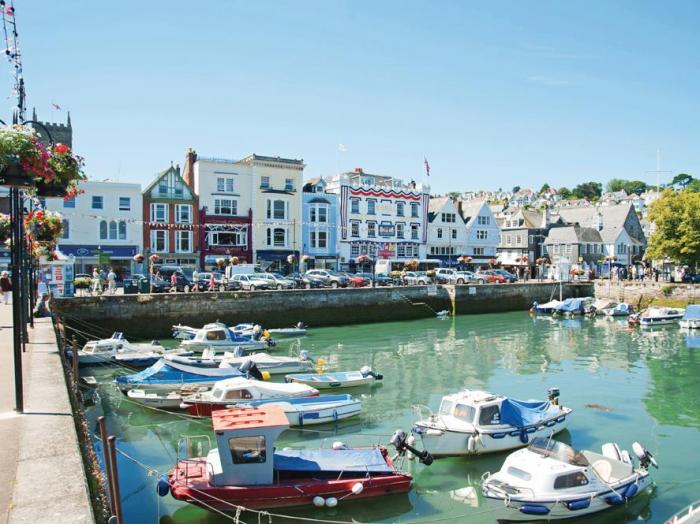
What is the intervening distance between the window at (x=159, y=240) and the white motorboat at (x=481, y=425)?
43.6m

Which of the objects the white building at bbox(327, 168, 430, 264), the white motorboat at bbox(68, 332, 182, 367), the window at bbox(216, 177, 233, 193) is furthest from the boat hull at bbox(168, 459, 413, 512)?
the white building at bbox(327, 168, 430, 264)

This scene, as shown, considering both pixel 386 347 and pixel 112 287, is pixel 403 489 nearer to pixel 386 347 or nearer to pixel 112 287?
pixel 386 347

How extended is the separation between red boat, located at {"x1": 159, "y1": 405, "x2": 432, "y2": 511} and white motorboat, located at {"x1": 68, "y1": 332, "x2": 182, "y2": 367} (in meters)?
14.7

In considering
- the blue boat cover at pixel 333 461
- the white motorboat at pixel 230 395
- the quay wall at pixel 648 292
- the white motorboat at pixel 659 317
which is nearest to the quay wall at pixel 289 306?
the quay wall at pixel 648 292

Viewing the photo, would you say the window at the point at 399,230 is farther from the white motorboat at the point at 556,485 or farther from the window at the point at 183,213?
the white motorboat at the point at 556,485

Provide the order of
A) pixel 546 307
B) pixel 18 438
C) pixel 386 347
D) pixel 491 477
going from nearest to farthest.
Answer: pixel 18 438, pixel 491 477, pixel 386 347, pixel 546 307

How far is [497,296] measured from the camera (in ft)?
187

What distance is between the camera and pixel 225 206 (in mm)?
60250

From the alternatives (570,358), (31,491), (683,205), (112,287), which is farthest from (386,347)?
(683,205)

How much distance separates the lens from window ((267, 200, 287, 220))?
62656mm

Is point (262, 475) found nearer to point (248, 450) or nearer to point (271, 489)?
point (271, 489)

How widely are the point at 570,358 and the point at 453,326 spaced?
552 inches

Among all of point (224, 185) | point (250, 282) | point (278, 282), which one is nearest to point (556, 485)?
point (278, 282)

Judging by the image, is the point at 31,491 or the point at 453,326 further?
the point at 453,326
